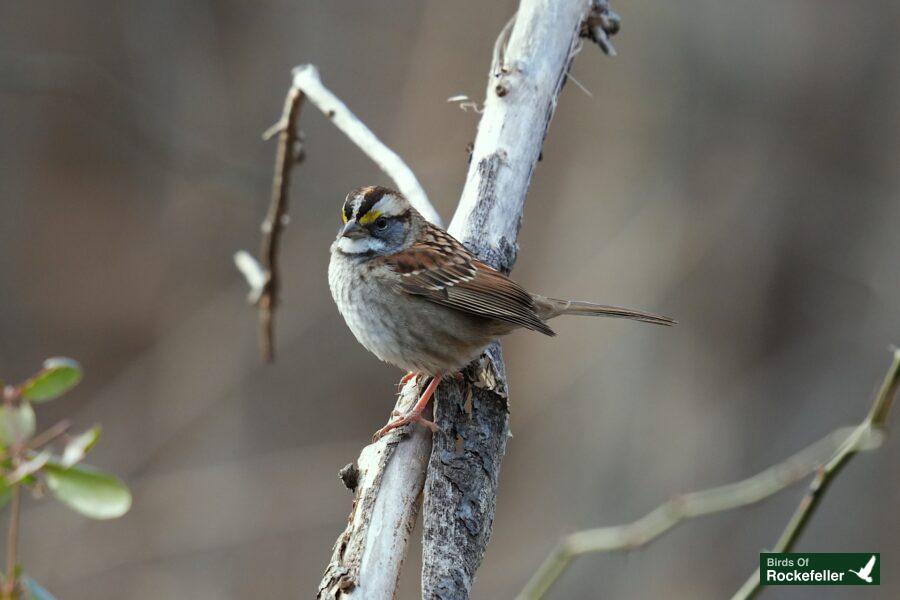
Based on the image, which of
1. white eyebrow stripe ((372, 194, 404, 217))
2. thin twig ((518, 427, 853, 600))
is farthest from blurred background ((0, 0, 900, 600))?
thin twig ((518, 427, 853, 600))

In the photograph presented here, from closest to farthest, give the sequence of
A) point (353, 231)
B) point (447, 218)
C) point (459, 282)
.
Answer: point (459, 282) → point (353, 231) → point (447, 218)

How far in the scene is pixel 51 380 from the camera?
123 centimetres

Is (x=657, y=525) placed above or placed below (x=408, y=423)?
below

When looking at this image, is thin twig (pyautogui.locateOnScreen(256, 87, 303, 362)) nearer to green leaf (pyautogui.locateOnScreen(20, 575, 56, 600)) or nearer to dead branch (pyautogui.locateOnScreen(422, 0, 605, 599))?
dead branch (pyautogui.locateOnScreen(422, 0, 605, 599))

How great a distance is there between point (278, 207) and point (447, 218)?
13.4ft

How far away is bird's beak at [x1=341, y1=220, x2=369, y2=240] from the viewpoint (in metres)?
3.43

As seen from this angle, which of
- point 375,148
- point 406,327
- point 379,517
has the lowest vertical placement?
point 379,517

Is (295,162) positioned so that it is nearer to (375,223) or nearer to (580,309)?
(375,223)

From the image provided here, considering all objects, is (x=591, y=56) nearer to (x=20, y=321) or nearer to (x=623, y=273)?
(x=623, y=273)

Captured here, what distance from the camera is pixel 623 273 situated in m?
6.42

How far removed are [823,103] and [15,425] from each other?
635cm

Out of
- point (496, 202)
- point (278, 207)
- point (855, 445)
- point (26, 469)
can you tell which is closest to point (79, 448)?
point (26, 469)

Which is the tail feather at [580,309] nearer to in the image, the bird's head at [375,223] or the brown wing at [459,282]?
the brown wing at [459,282]

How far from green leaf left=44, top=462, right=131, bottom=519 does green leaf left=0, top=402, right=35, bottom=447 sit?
0.06m
